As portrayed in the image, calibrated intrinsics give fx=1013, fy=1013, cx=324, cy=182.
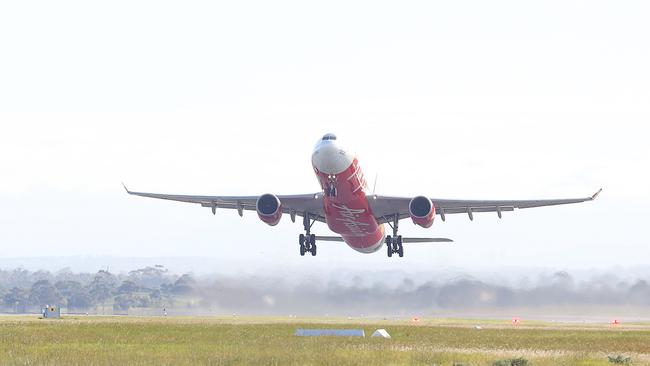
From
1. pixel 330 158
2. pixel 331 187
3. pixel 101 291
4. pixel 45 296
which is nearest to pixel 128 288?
pixel 101 291

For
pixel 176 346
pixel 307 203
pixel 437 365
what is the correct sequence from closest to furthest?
1. pixel 437 365
2. pixel 176 346
3. pixel 307 203

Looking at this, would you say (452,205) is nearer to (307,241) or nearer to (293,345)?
(307,241)

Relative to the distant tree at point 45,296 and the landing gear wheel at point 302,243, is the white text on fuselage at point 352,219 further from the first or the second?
the distant tree at point 45,296

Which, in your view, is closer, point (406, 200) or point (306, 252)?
point (406, 200)

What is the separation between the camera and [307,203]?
54.9m

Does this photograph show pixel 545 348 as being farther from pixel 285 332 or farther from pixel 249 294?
pixel 249 294

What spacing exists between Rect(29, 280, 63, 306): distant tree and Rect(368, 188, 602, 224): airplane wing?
11472cm

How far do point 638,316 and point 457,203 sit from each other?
24.8 metres

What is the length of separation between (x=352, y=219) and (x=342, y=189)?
12.8ft

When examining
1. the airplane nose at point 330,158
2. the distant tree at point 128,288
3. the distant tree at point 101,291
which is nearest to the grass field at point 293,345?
the airplane nose at point 330,158

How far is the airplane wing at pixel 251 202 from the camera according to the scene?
54344 mm

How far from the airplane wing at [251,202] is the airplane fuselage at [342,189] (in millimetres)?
2031

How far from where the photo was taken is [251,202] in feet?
186

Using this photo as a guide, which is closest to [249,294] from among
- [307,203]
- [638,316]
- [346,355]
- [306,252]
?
[306,252]
